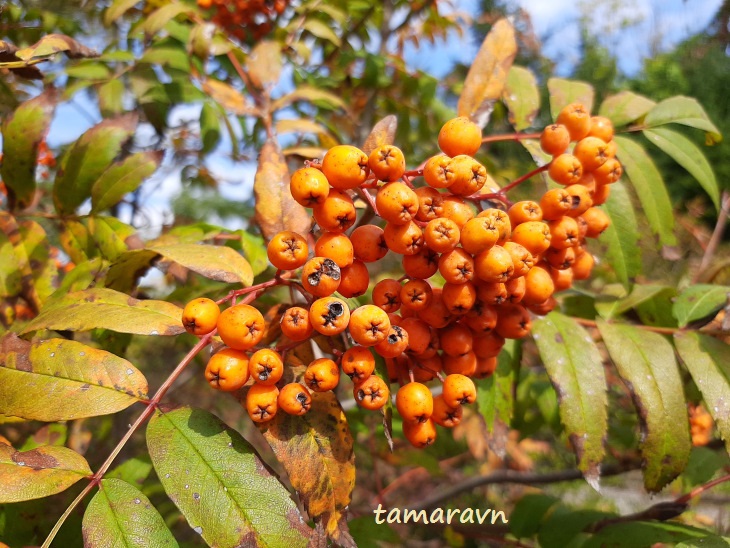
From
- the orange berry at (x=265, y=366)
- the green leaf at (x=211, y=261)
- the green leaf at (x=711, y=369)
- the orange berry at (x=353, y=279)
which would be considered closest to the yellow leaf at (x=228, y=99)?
the green leaf at (x=211, y=261)

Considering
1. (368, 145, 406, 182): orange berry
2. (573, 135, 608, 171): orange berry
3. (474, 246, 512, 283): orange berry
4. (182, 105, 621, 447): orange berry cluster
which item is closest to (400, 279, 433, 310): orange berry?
(182, 105, 621, 447): orange berry cluster

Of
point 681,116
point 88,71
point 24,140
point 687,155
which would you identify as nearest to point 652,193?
point 687,155

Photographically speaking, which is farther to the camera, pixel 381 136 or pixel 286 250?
pixel 381 136

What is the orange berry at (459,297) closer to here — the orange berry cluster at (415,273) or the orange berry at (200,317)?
the orange berry cluster at (415,273)

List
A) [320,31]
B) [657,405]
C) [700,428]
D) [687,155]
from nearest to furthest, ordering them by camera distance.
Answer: [657,405], [687,155], [320,31], [700,428]

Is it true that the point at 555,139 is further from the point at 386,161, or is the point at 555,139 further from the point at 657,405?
the point at 657,405

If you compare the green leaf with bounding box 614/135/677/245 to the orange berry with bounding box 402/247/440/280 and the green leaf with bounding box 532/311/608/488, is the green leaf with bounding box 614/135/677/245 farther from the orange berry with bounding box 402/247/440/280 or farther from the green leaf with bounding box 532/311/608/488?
the orange berry with bounding box 402/247/440/280

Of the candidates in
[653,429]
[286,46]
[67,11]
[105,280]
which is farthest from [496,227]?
[67,11]
